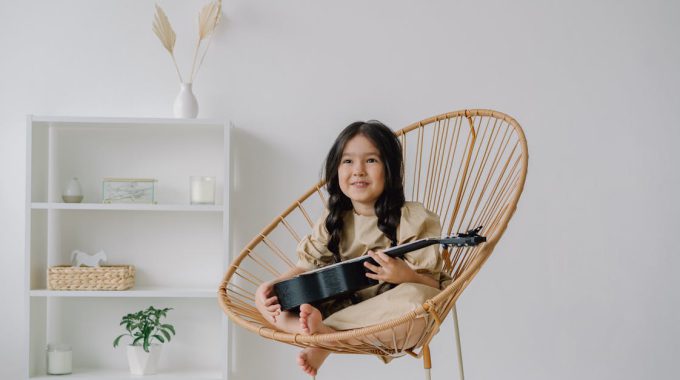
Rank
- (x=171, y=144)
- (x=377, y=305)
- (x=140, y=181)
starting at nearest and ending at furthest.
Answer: (x=377, y=305)
(x=140, y=181)
(x=171, y=144)

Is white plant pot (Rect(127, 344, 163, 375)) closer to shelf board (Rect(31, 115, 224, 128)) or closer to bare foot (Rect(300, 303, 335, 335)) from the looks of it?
shelf board (Rect(31, 115, 224, 128))

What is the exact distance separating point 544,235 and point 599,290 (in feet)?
0.92

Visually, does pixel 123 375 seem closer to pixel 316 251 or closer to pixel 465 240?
pixel 316 251

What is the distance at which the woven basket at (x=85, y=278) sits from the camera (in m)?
2.30

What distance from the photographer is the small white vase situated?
7.82 feet

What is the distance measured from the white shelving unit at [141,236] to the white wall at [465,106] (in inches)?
3.9

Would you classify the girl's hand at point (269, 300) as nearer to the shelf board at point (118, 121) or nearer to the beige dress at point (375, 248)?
the beige dress at point (375, 248)

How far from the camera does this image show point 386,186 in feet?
5.94

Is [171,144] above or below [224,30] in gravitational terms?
below

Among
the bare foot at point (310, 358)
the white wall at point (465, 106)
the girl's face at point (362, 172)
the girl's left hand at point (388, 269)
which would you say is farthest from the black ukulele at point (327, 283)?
the white wall at point (465, 106)

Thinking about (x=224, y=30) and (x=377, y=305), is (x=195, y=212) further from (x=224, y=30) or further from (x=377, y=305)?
(x=377, y=305)

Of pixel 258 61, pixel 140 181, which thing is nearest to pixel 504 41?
pixel 258 61

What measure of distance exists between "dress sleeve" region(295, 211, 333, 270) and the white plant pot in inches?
30.7

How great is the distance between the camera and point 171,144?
2.54 m
